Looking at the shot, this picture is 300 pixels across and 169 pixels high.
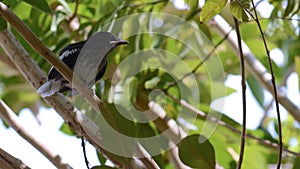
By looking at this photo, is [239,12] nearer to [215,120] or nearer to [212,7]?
[212,7]

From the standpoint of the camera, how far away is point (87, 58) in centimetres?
130

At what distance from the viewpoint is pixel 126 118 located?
126 centimetres

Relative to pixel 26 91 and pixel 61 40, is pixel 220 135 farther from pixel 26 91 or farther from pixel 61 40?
pixel 26 91

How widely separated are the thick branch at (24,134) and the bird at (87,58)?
79 mm

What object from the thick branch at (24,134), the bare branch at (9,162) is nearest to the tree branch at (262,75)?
the thick branch at (24,134)

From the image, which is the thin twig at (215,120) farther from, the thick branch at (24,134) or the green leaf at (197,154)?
the thick branch at (24,134)

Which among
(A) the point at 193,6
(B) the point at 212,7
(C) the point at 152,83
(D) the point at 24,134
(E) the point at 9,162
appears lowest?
(E) the point at 9,162

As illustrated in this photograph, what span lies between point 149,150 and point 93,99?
1.02ft

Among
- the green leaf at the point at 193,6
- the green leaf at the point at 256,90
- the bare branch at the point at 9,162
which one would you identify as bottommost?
the bare branch at the point at 9,162

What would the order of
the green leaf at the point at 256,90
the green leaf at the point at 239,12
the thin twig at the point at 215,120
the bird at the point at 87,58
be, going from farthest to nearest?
the green leaf at the point at 256,90
the thin twig at the point at 215,120
the bird at the point at 87,58
the green leaf at the point at 239,12

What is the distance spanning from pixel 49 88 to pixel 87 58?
14 centimetres

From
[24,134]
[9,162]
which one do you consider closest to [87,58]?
[24,134]

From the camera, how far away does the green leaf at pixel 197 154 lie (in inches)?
50.0

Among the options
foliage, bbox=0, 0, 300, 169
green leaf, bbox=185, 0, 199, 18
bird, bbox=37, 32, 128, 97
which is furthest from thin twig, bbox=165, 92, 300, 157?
bird, bbox=37, 32, 128, 97
